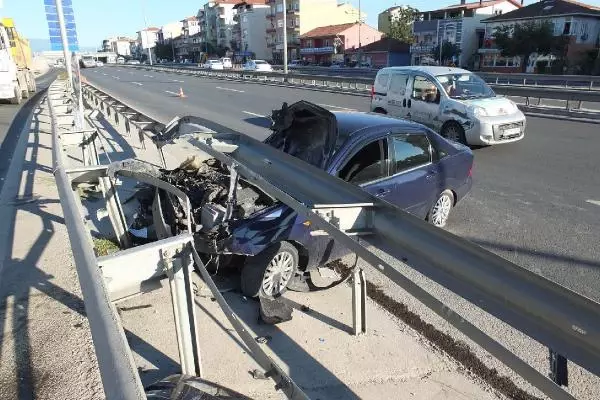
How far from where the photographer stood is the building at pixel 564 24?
47.2 m

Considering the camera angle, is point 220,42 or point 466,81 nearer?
point 466,81

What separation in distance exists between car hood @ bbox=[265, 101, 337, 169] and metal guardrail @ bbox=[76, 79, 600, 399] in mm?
2257

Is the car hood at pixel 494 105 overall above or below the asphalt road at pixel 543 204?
above

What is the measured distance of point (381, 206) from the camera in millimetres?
2369

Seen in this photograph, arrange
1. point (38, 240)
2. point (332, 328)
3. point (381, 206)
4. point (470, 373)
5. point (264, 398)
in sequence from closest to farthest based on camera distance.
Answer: point (381, 206) < point (264, 398) < point (470, 373) < point (332, 328) < point (38, 240)

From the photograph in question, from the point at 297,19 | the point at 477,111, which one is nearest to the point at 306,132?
the point at 477,111

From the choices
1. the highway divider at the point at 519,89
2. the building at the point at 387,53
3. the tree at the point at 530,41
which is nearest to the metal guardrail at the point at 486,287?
the highway divider at the point at 519,89

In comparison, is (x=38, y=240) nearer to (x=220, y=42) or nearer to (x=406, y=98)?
(x=406, y=98)

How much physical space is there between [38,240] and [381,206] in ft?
15.9

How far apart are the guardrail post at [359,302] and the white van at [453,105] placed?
315 inches

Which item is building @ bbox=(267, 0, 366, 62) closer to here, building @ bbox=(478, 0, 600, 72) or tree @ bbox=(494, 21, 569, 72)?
building @ bbox=(478, 0, 600, 72)

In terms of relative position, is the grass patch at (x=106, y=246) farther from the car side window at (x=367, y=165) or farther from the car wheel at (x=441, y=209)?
the car wheel at (x=441, y=209)

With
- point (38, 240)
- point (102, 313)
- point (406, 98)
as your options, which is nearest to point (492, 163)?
point (406, 98)

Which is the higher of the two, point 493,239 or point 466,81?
point 466,81
